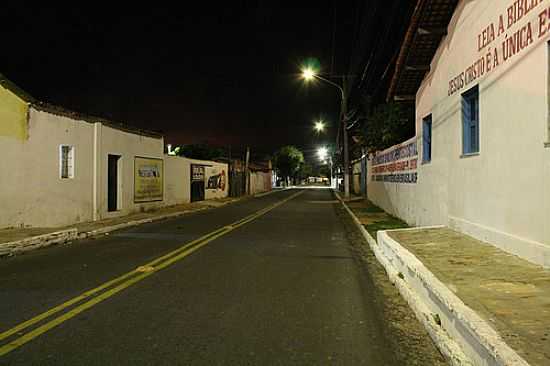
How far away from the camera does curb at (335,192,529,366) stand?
12.4 feet

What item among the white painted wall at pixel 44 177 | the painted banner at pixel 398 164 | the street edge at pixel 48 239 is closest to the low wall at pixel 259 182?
the painted banner at pixel 398 164

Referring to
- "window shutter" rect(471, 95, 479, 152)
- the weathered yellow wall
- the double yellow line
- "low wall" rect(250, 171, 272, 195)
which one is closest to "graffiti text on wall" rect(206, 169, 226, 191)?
"low wall" rect(250, 171, 272, 195)

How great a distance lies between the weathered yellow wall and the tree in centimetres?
7773

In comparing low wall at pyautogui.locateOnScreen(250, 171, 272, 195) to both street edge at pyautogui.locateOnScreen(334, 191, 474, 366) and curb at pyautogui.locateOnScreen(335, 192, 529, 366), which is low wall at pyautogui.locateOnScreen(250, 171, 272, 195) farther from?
curb at pyautogui.locateOnScreen(335, 192, 529, 366)

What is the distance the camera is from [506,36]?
7867mm

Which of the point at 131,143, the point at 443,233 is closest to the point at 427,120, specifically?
the point at 443,233

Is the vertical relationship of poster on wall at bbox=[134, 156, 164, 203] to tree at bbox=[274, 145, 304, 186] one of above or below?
below

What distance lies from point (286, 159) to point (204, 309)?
8582 centimetres

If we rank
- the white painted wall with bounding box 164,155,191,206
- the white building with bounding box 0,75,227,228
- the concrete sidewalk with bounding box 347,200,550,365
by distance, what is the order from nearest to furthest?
1. the concrete sidewalk with bounding box 347,200,550,365
2. the white building with bounding box 0,75,227,228
3. the white painted wall with bounding box 164,155,191,206

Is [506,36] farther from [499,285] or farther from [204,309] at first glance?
[204,309]

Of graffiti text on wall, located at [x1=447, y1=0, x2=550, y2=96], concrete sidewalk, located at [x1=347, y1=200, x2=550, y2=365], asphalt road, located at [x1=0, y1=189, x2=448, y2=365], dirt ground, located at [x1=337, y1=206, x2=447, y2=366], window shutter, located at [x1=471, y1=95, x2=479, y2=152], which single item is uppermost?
graffiti text on wall, located at [x1=447, y1=0, x2=550, y2=96]

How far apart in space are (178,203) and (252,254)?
18.6 metres

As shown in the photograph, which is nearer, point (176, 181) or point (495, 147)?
point (495, 147)

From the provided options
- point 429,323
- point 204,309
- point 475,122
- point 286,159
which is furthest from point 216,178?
point 286,159
